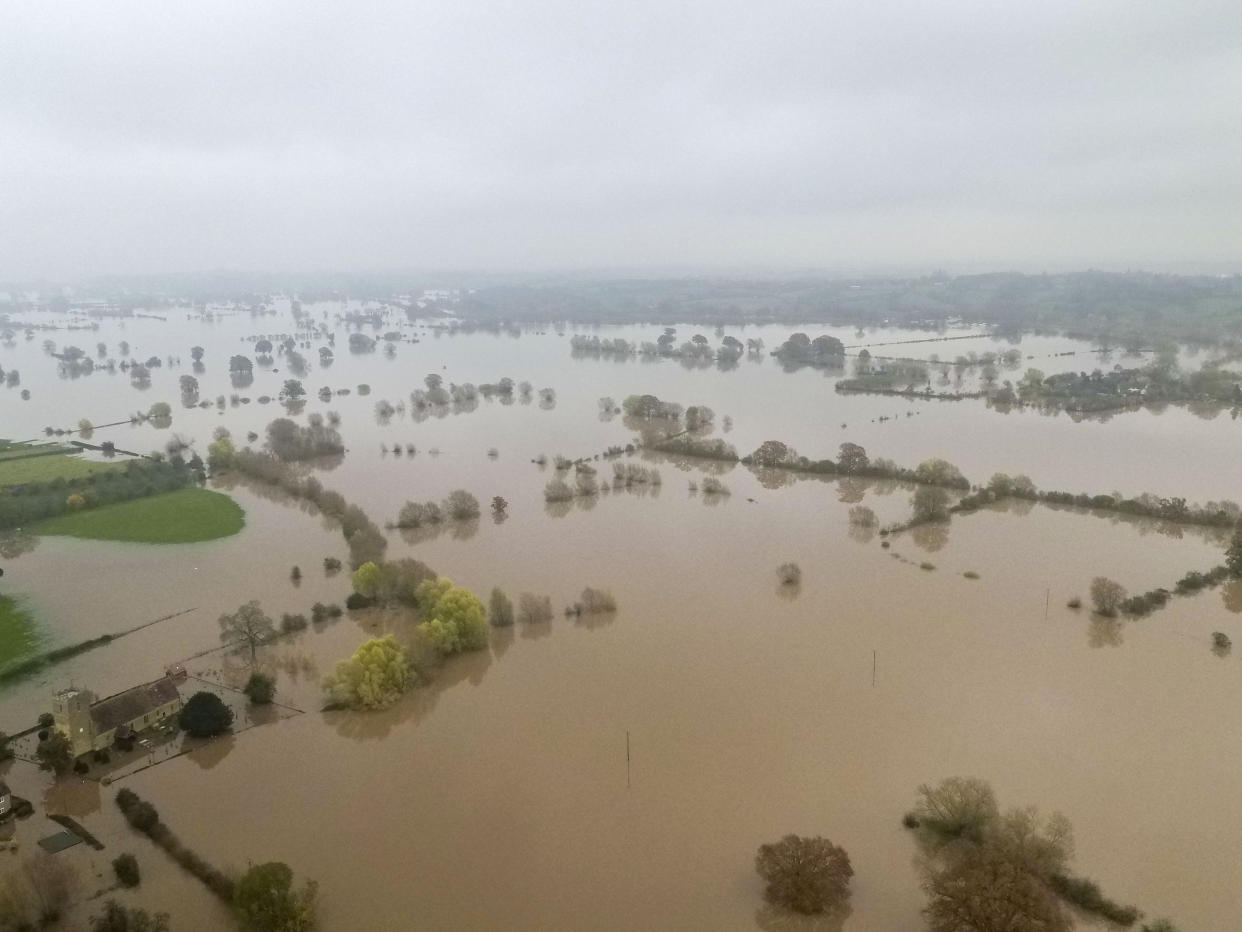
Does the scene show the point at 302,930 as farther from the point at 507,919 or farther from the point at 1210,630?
the point at 1210,630

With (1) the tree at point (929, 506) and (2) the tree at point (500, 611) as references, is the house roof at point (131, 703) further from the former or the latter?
(1) the tree at point (929, 506)

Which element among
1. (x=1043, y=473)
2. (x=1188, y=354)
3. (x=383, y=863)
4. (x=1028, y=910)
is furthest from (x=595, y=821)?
(x=1188, y=354)

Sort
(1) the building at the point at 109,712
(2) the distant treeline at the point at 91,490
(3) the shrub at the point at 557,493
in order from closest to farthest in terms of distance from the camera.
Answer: (1) the building at the point at 109,712
(2) the distant treeline at the point at 91,490
(3) the shrub at the point at 557,493

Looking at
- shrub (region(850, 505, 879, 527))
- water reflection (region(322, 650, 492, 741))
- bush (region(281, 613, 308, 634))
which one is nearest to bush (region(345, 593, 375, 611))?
bush (region(281, 613, 308, 634))

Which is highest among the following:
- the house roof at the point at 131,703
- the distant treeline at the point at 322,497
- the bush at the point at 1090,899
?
the distant treeline at the point at 322,497

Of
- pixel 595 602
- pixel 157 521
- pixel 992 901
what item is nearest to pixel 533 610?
pixel 595 602

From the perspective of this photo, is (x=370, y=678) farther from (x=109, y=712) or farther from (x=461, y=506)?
(x=461, y=506)

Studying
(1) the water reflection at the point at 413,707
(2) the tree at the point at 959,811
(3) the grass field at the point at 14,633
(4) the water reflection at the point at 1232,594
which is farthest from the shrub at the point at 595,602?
(4) the water reflection at the point at 1232,594
